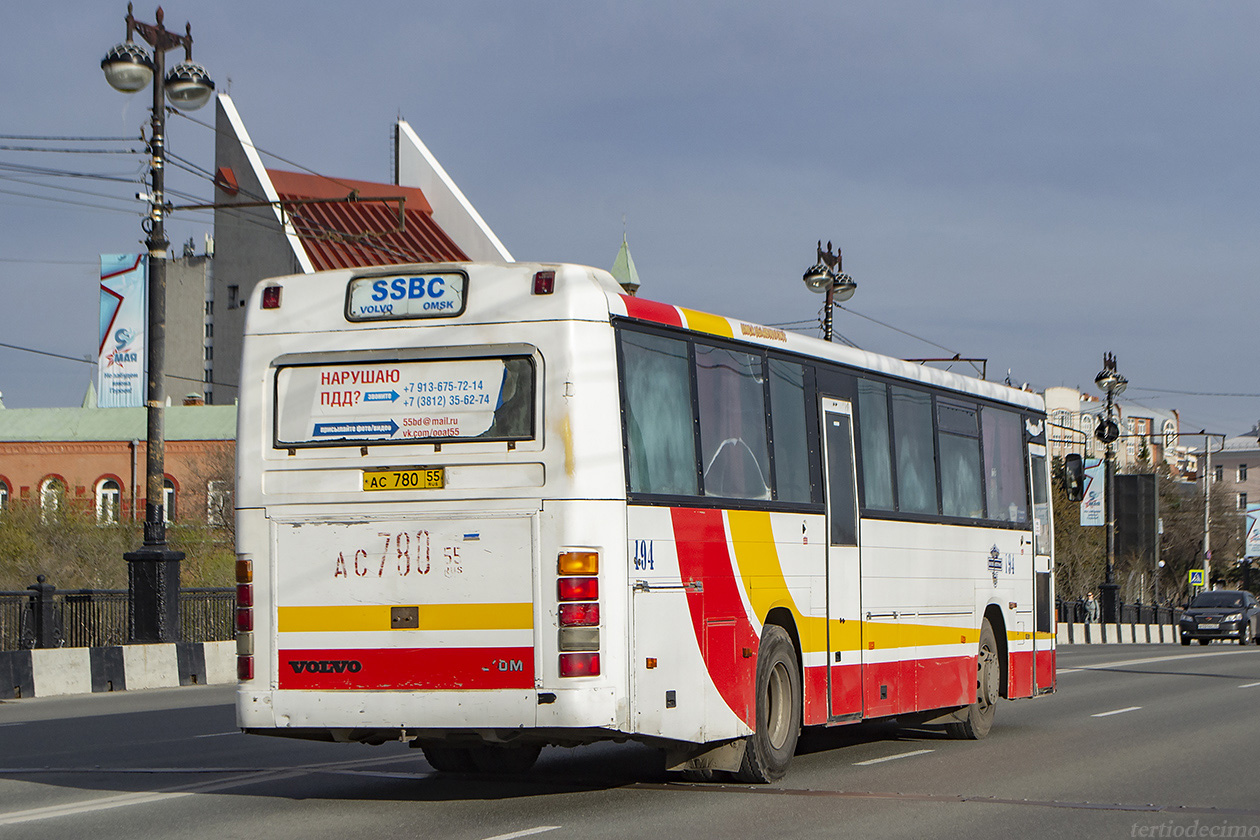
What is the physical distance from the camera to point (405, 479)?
31.7ft

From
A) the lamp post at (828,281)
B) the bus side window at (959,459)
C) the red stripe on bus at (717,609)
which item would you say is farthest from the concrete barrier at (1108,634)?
the red stripe on bus at (717,609)

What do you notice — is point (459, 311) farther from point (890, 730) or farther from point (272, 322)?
point (890, 730)

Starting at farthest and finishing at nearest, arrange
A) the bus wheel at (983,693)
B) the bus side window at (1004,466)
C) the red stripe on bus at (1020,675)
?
the red stripe on bus at (1020,675)
the bus side window at (1004,466)
the bus wheel at (983,693)

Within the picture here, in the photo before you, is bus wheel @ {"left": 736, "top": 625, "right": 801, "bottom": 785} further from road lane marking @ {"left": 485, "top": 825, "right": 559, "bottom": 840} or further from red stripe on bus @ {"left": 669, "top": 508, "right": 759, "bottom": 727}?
road lane marking @ {"left": 485, "top": 825, "right": 559, "bottom": 840}

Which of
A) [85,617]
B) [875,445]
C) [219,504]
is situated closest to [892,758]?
[875,445]

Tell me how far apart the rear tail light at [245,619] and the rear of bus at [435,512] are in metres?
0.01

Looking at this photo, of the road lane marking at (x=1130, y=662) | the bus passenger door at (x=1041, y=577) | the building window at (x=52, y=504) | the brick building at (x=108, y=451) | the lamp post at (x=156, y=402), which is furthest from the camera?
the brick building at (x=108, y=451)

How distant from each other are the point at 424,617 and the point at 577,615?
0.98 m

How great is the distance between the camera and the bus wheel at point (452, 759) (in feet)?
37.7

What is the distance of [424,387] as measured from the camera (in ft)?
31.7

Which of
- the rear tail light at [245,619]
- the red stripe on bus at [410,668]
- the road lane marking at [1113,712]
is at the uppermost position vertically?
A: the rear tail light at [245,619]

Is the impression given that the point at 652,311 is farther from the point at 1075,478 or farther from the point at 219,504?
the point at 219,504

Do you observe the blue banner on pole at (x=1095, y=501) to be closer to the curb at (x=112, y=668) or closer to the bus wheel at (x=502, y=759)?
→ the curb at (x=112, y=668)

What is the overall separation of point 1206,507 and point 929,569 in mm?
73831
